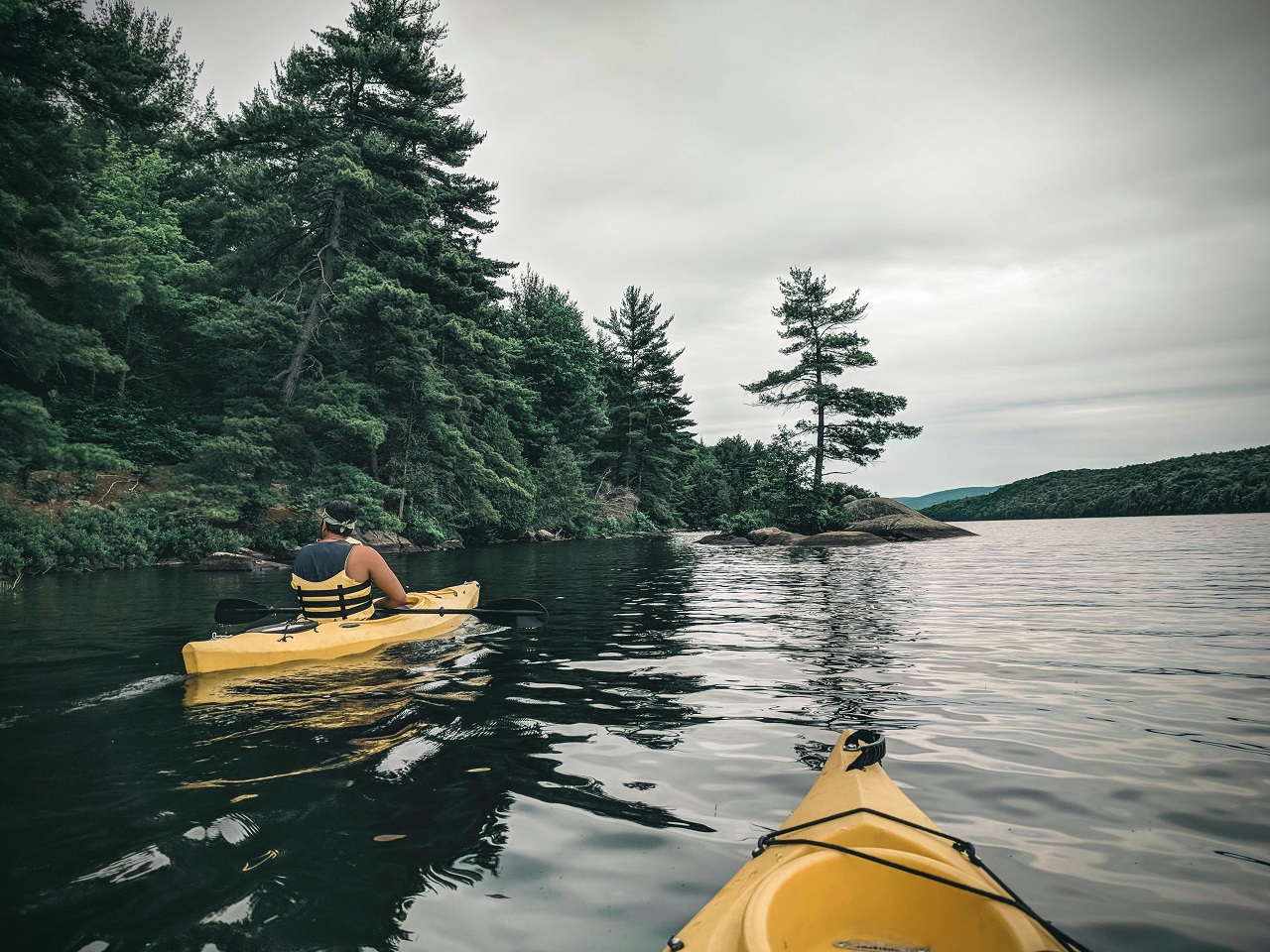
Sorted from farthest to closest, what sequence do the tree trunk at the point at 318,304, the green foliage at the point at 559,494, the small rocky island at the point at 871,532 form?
the green foliage at the point at 559,494 < the small rocky island at the point at 871,532 < the tree trunk at the point at 318,304

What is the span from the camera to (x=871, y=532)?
2686 cm

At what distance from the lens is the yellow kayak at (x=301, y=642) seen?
576 centimetres

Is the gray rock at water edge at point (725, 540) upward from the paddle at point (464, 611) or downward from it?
downward

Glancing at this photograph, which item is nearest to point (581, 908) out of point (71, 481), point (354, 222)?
point (71, 481)

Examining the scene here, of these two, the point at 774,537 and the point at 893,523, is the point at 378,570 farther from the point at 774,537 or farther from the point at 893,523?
the point at 893,523

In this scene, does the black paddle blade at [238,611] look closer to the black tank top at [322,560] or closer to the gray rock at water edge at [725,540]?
the black tank top at [322,560]

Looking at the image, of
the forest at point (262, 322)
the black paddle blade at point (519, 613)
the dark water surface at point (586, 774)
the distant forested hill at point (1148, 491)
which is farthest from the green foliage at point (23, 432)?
the distant forested hill at point (1148, 491)

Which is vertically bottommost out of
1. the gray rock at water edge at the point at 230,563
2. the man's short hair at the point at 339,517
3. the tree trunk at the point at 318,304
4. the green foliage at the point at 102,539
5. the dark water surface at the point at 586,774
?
the dark water surface at the point at 586,774

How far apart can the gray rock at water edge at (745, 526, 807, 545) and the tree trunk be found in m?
18.2

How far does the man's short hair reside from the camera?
258 inches

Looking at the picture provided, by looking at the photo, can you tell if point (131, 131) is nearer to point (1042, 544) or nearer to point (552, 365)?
point (552, 365)

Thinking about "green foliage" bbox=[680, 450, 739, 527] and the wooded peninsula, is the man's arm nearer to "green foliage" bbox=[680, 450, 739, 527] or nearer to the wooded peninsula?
the wooded peninsula

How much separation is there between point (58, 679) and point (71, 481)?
16724 millimetres

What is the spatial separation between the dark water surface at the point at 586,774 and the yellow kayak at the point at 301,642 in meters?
0.23
